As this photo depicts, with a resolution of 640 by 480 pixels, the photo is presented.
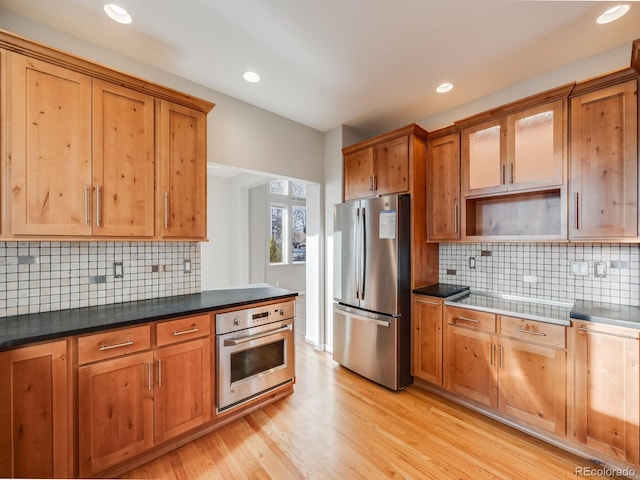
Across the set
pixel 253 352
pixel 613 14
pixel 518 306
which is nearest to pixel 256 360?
pixel 253 352

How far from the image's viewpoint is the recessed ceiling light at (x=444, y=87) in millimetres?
2572

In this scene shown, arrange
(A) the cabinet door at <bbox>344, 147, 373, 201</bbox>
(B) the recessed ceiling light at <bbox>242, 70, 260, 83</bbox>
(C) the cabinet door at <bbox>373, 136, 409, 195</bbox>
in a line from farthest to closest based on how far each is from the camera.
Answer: (A) the cabinet door at <bbox>344, 147, 373, 201</bbox> → (C) the cabinet door at <bbox>373, 136, 409, 195</bbox> → (B) the recessed ceiling light at <bbox>242, 70, 260, 83</bbox>

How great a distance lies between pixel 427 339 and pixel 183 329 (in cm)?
216

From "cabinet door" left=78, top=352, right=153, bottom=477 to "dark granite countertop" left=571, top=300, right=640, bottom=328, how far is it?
286 centimetres

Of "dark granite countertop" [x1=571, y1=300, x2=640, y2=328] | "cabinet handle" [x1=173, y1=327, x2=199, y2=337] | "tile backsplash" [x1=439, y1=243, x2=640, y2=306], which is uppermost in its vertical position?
"tile backsplash" [x1=439, y1=243, x2=640, y2=306]

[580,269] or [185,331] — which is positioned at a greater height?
[580,269]

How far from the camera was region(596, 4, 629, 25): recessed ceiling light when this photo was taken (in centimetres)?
168

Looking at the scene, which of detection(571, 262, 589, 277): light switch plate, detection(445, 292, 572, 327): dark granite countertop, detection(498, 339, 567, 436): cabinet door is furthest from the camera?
detection(571, 262, 589, 277): light switch plate

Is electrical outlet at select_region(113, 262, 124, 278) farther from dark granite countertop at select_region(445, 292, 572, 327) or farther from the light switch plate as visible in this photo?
the light switch plate

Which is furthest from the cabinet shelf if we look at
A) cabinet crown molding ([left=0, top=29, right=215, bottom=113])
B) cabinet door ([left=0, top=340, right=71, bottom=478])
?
cabinet door ([left=0, top=340, right=71, bottom=478])

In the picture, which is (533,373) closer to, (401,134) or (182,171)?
(401,134)

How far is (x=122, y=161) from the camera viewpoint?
189 cm

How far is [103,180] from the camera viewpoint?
71.5 inches

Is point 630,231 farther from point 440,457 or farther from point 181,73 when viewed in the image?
point 181,73
